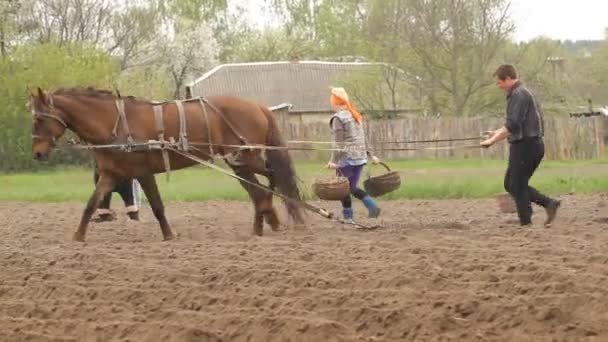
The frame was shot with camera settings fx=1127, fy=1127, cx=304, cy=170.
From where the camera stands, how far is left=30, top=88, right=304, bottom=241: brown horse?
13.0 m

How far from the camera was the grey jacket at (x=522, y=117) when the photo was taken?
12.2m

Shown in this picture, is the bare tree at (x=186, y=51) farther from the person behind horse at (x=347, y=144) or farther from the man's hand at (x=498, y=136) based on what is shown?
the man's hand at (x=498, y=136)

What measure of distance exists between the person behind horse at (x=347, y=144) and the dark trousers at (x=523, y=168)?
2.25 metres

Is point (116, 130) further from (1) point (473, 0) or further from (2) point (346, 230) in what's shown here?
(1) point (473, 0)

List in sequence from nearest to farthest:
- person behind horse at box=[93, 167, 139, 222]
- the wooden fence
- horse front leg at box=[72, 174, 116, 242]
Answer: horse front leg at box=[72, 174, 116, 242] → person behind horse at box=[93, 167, 139, 222] → the wooden fence

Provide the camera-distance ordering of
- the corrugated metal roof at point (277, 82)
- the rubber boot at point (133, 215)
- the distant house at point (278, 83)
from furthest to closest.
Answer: the corrugated metal roof at point (277, 82) → the distant house at point (278, 83) → the rubber boot at point (133, 215)

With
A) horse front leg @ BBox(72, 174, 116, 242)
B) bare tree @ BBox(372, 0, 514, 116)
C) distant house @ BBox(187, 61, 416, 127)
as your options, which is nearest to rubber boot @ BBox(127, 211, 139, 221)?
horse front leg @ BBox(72, 174, 116, 242)

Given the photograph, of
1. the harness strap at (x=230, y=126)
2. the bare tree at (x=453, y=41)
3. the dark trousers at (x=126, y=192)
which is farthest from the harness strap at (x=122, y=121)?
the bare tree at (x=453, y=41)

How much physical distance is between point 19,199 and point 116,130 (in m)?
12.2

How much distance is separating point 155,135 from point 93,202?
1.05 meters

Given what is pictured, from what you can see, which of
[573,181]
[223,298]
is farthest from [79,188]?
[223,298]

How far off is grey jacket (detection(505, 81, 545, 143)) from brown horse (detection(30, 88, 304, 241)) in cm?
276

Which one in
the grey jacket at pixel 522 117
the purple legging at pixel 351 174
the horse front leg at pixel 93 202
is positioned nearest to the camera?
the grey jacket at pixel 522 117

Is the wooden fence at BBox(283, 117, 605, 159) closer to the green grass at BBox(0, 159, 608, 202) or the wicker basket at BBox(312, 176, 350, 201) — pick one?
the green grass at BBox(0, 159, 608, 202)
